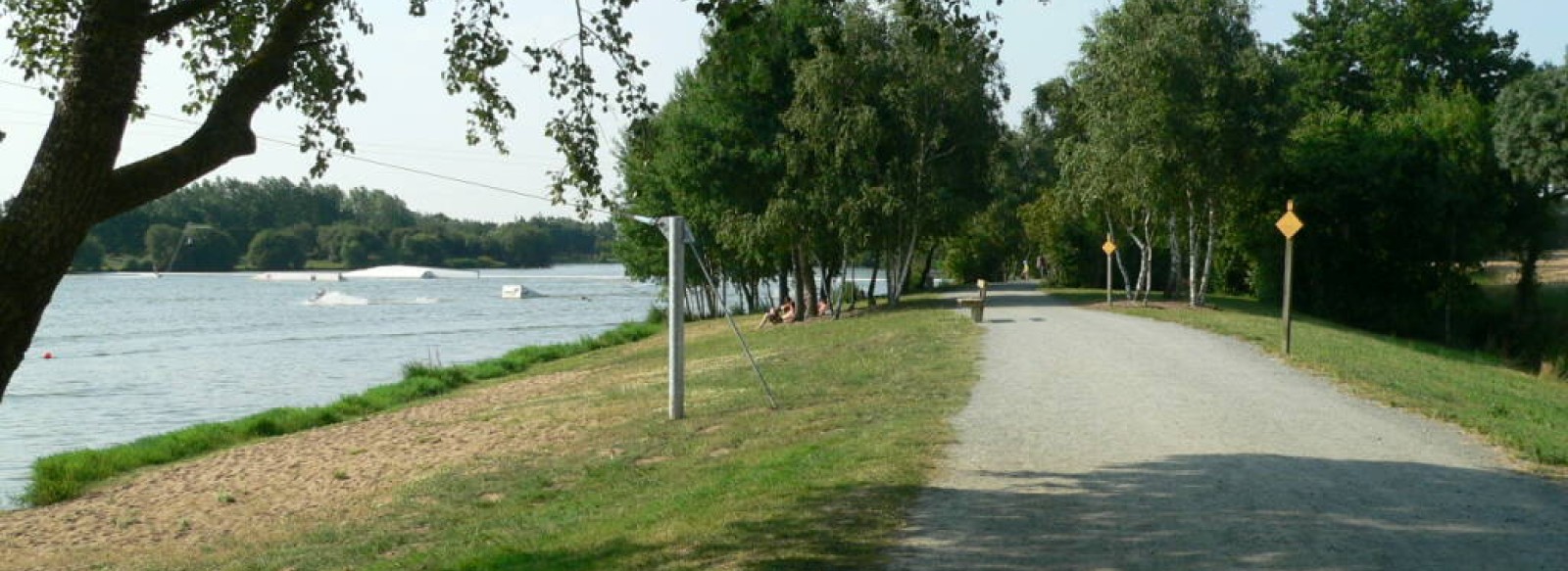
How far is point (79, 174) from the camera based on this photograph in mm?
7086

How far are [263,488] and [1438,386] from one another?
15.7 metres

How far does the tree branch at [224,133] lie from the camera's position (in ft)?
24.6

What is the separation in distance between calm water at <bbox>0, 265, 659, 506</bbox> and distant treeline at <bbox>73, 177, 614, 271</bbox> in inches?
942

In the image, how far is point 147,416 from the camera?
2911cm

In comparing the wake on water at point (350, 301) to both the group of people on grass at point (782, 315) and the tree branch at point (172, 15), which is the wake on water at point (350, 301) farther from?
the tree branch at point (172, 15)

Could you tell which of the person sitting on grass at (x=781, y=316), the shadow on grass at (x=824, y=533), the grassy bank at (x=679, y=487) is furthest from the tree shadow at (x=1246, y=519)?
the person sitting on grass at (x=781, y=316)

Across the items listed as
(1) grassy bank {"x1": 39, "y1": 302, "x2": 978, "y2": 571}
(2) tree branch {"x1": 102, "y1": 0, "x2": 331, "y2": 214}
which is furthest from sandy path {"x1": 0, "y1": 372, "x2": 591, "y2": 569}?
(2) tree branch {"x1": 102, "y1": 0, "x2": 331, "y2": 214}

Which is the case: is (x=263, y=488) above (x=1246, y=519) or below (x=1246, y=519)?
below

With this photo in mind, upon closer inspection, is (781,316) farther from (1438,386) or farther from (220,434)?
(1438,386)

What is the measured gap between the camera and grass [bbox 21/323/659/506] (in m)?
19.2

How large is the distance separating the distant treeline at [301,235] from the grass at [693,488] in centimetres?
10471

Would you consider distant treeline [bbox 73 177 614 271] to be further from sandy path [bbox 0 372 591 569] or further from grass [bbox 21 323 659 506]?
sandy path [bbox 0 372 591 569]

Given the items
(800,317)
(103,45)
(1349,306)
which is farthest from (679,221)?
(1349,306)

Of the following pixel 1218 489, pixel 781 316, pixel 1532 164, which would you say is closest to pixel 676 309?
pixel 1218 489
